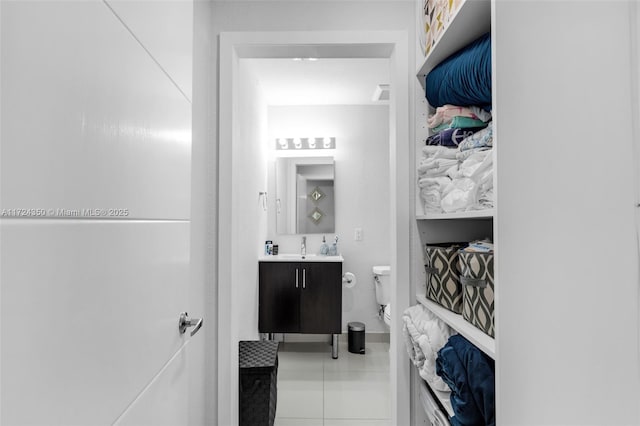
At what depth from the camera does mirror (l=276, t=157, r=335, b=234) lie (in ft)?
12.1

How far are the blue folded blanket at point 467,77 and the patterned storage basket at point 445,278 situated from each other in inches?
21.9

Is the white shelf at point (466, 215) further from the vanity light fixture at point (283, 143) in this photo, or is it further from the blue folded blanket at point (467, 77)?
the vanity light fixture at point (283, 143)

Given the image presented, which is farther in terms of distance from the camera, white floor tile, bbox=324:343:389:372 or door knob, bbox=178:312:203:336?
white floor tile, bbox=324:343:389:372

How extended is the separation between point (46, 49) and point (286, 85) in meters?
2.88

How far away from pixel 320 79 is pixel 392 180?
5.64 ft

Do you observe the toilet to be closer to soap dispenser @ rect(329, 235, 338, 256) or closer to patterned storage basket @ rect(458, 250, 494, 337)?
soap dispenser @ rect(329, 235, 338, 256)

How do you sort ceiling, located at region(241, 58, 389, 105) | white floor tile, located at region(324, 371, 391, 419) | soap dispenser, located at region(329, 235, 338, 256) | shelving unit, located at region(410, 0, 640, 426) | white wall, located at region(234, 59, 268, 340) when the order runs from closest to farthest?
1. shelving unit, located at region(410, 0, 640, 426)
2. white floor tile, located at region(324, 371, 391, 419)
3. white wall, located at region(234, 59, 268, 340)
4. ceiling, located at region(241, 58, 389, 105)
5. soap dispenser, located at region(329, 235, 338, 256)

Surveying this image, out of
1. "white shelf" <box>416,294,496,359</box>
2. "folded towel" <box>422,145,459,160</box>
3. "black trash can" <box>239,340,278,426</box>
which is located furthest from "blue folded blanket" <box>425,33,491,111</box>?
"black trash can" <box>239,340,278,426</box>

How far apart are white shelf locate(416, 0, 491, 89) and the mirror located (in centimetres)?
229

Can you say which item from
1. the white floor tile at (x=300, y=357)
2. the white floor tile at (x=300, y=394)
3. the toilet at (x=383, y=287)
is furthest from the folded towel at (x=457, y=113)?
the white floor tile at (x=300, y=357)

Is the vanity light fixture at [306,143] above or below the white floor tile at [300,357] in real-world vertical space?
above

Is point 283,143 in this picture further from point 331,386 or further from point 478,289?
point 478,289

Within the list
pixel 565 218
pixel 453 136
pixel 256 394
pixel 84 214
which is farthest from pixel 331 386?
pixel 84 214

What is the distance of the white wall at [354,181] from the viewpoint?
3.67 m
